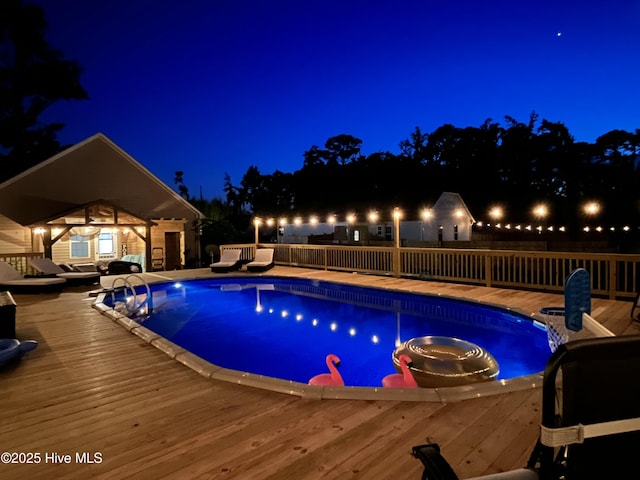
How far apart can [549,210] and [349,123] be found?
30508mm

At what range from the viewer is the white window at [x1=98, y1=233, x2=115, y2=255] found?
1637 cm

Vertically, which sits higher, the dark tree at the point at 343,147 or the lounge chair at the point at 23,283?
the dark tree at the point at 343,147

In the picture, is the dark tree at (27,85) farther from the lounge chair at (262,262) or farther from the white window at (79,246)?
the lounge chair at (262,262)

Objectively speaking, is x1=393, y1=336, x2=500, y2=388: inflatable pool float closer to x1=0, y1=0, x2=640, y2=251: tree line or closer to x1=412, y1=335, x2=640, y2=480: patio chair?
x1=412, y1=335, x2=640, y2=480: patio chair

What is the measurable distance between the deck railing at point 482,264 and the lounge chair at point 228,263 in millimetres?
2038

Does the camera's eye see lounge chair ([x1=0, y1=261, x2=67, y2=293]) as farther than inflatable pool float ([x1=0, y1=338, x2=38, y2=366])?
Yes

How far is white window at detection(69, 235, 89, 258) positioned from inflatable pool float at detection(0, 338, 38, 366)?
500 inches

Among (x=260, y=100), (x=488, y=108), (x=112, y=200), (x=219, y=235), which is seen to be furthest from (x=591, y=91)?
(x=112, y=200)

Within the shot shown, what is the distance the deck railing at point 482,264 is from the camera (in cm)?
750

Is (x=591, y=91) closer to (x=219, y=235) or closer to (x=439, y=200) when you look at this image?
(x=439, y=200)

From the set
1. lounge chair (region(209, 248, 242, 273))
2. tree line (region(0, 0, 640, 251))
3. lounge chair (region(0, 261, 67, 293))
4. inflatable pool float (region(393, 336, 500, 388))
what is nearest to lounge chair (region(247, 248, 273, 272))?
lounge chair (region(209, 248, 242, 273))

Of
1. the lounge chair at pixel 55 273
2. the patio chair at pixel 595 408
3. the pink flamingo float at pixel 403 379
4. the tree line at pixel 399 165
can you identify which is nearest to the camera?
the patio chair at pixel 595 408

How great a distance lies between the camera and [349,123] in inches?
1981

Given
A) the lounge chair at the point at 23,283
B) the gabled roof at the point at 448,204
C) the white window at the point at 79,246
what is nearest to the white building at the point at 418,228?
the gabled roof at the point at 448,204
